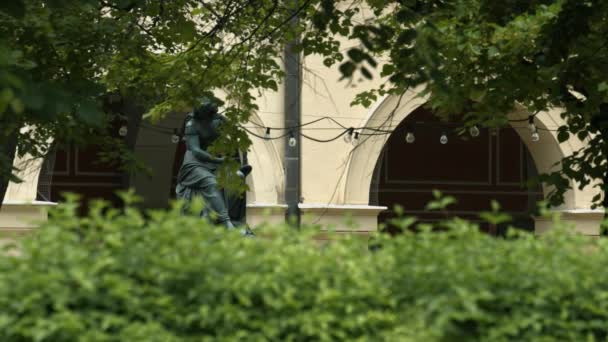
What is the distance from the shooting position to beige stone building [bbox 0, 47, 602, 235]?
64.1 feet

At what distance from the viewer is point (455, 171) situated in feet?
80.6

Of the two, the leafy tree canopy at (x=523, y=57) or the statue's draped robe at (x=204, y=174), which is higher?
the leafy tree canopy at (x=523, y=57)

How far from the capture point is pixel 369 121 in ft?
65.1

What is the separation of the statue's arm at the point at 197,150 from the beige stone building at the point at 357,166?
156 inches

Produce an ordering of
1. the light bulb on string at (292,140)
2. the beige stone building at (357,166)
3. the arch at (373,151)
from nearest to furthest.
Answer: the beige stone building at (357,166) → the light bulb on string at (292,140) → the arch at (373,151)

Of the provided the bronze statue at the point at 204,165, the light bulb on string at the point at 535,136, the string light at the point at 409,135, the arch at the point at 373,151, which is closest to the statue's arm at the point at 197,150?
the bronze statue at the point at 204,165

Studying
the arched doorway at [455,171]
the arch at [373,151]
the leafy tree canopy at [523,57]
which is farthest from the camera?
the arched doorway at [455,171]

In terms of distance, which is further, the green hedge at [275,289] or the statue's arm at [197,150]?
the statue's arm at [197,150]

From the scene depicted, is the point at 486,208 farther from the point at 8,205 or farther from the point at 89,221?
the point at 89,221

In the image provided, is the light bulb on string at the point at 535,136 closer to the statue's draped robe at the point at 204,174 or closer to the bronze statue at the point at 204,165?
the bronze statue at the point at 204,165

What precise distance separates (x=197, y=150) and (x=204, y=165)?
216 millimetres

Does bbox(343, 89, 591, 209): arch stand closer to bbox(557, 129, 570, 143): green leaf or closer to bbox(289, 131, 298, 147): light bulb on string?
bbox(289, 131, 298, 147): light bulb on string

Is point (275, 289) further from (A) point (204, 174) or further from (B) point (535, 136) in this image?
(B) point (535, 136)

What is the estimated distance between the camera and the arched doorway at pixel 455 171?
24078 millimetres
